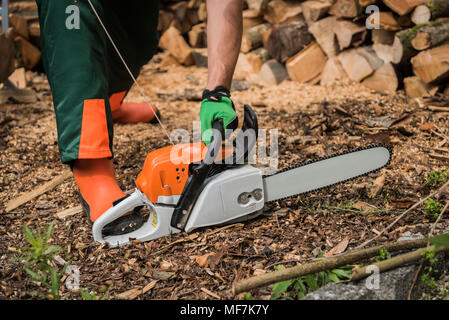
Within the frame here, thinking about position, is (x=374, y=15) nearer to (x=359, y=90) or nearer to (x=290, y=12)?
(x=359, y=90)

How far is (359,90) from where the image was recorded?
3559 millimetres

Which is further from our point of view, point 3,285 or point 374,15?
point 374,15

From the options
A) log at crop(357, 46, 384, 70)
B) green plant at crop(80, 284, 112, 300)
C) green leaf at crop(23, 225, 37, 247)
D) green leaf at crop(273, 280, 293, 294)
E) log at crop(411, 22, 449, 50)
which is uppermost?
log at crop(411, 22, 449, 50)

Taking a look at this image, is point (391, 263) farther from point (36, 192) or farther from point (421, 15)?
point (421, 15)

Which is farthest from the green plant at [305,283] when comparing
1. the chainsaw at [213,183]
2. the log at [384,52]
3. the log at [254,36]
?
the log at [254,36]

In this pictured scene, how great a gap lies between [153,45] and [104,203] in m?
1.24

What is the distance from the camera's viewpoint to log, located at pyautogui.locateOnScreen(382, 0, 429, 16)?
305cm

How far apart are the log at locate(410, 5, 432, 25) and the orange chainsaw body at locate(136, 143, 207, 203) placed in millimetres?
2295

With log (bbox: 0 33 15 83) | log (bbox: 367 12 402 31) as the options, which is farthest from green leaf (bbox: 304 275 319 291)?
log (bbox: 0 33 15 83)

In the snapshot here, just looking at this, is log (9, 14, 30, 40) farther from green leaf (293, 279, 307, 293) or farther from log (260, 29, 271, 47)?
green leaf (293, 279, 307, 293)

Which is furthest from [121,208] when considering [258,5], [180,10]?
[180,10]

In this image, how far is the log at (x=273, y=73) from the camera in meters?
4.29

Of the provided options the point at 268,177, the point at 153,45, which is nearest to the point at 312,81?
the point at 153,45

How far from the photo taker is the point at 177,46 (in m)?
5.39
